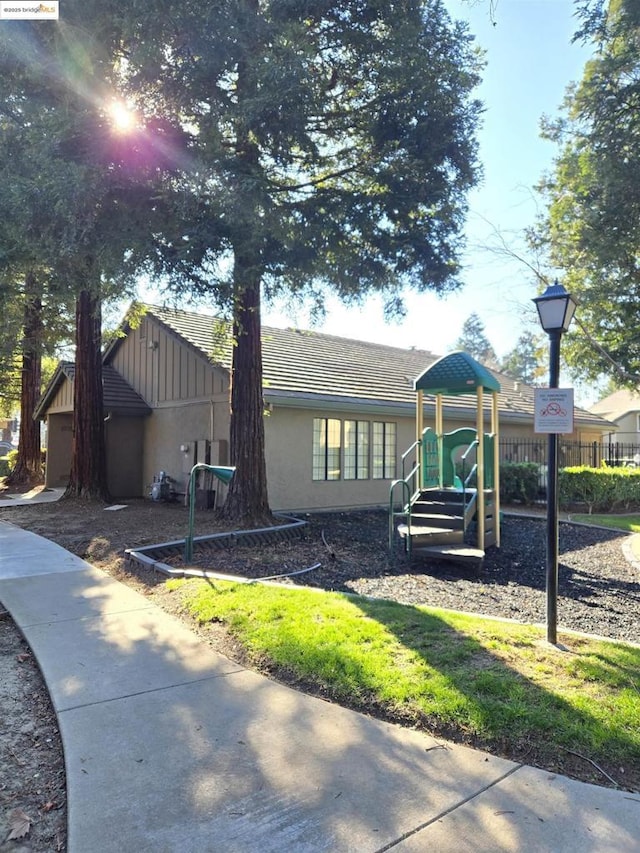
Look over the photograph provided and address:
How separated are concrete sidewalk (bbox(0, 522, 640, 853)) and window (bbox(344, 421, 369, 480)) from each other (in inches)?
420

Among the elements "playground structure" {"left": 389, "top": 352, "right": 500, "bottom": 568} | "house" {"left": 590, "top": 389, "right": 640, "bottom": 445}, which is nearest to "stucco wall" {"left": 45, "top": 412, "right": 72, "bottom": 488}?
"playground structure" {"left": 389, "top": 352, "right": 500, "bottom": 568}

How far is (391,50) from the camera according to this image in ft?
26.8

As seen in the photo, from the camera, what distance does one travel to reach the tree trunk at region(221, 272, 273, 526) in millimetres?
10320

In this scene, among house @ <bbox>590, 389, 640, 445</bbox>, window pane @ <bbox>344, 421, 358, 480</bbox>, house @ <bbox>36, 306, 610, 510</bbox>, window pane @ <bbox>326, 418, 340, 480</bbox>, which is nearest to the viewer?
house @ <bbox>36, 306, 610, 510</bbox>

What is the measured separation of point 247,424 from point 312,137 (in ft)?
15.9

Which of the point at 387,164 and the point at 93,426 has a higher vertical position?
the point at 387,164

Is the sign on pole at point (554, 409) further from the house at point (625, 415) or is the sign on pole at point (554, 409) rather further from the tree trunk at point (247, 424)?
the house at point (625, 415)

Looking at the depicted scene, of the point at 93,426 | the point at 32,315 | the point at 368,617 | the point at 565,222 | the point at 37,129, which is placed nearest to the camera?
the point at 368,617

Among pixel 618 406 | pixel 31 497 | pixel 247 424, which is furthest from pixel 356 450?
pixel 618 406

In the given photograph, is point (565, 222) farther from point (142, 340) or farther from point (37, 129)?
point (142, 340)

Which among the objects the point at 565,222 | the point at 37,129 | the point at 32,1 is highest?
the point at 32,1

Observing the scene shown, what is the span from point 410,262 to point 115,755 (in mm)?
8018

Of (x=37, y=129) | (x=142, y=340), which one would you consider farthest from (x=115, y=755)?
(x=142, y=340)

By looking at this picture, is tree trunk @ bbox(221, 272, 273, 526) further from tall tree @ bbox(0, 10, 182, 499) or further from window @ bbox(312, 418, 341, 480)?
window @ bbox(312, 418, 341, 480)
